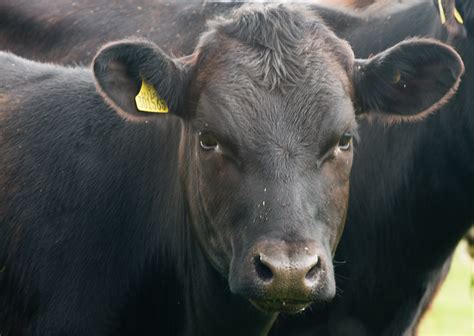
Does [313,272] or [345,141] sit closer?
[313,272]

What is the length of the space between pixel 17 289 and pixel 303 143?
6.70ft

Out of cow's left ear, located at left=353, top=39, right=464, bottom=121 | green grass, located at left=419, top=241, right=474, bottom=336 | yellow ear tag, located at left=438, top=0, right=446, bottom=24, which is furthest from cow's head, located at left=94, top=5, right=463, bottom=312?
green grass, located at left=419, top=241, right=474, bottom=336

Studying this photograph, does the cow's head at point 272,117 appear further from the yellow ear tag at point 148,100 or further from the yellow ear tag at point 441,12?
the yellow ear tag at point 441,12

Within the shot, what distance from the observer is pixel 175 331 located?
7.54 meters

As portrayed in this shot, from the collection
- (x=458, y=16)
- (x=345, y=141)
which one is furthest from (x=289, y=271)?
(x=458, y=16)

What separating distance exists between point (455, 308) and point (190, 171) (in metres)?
9.35

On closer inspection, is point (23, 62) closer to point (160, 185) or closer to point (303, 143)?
point (160, 185)

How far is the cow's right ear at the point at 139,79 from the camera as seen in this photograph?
22.6ft

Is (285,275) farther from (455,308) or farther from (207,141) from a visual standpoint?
(455,308)

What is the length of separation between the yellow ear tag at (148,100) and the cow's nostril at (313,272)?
1.47 m

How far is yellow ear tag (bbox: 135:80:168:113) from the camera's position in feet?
23.0

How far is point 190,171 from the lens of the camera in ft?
23.5

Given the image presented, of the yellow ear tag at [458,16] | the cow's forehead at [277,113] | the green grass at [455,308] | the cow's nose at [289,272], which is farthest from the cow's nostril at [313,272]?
the green grass at [455,308]

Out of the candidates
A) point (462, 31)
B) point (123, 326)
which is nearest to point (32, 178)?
point (123, 326)
